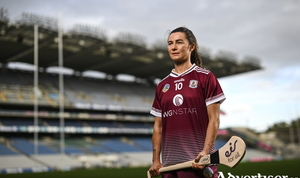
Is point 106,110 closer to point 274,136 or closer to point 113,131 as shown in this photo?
point 113,131

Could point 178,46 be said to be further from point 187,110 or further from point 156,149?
point 156,149

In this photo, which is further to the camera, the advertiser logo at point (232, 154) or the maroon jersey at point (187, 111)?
the maroon jersey at point (187, 111)

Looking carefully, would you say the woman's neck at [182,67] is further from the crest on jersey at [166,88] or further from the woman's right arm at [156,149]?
the woman's right arm at [156,149]

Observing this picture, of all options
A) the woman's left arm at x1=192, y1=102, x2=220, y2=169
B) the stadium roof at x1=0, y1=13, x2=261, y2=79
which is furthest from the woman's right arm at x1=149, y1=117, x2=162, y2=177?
the stadium roof at x1=0, y1=13, x2=261, y2=79

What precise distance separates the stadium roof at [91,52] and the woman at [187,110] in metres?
27.9

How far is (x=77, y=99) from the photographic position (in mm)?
38344

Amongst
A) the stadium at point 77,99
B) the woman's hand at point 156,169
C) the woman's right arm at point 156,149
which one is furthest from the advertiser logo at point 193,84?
the stadium at point 77,99

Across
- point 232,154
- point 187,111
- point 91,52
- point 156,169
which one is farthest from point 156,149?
point 91,52

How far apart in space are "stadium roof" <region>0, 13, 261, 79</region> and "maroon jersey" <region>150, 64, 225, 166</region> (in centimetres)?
2793

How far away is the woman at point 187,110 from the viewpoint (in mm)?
2842

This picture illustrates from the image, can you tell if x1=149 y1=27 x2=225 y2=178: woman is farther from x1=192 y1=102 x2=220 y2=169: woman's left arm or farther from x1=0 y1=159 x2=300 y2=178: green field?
x1=0 y1=159 x2=300 y2=178: green field

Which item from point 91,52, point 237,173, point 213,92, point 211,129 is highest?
point 91,52

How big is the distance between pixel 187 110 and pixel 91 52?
33.6 metres

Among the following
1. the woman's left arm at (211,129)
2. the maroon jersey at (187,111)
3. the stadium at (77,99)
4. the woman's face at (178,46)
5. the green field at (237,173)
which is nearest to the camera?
the woman's left arm at (211,129)
